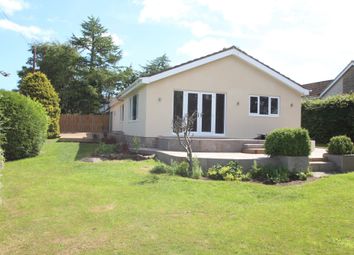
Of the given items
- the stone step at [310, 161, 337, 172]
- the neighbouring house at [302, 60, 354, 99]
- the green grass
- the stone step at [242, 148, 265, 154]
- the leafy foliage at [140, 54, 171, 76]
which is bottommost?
the green grass

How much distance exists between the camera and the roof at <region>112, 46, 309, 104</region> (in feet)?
52.3

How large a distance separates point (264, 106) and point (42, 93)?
14.7 metres

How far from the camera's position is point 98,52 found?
46.6m

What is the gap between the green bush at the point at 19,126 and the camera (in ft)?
44.1

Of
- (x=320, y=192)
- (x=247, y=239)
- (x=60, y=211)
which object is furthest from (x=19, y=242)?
(x=320, y=192)

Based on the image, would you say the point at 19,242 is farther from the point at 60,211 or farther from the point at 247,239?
A: the point at 247,239

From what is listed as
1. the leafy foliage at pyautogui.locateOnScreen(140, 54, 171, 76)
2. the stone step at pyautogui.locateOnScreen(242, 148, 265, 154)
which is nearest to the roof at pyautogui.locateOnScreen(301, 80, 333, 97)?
the leafy foliage at pyautogui.locateOnScreen(140, 54, 171, 76)

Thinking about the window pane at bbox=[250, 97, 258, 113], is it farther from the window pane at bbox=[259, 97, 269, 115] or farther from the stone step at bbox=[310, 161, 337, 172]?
the stone step at bbox=[310, 161, 337, 172]

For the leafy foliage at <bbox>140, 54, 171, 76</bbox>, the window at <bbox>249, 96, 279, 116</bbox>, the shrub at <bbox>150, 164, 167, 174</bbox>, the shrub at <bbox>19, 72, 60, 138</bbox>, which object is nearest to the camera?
the shrub at <bbox>150, 164, 167, 174</bbox>

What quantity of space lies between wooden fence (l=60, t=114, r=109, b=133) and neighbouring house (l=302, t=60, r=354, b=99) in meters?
20.1

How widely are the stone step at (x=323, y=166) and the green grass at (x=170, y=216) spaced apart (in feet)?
5.30

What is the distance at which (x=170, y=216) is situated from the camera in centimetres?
638

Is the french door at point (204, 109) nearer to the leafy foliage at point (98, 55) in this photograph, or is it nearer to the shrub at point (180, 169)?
the shrub at point (180, 169)

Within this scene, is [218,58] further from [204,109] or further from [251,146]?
[251,146]
